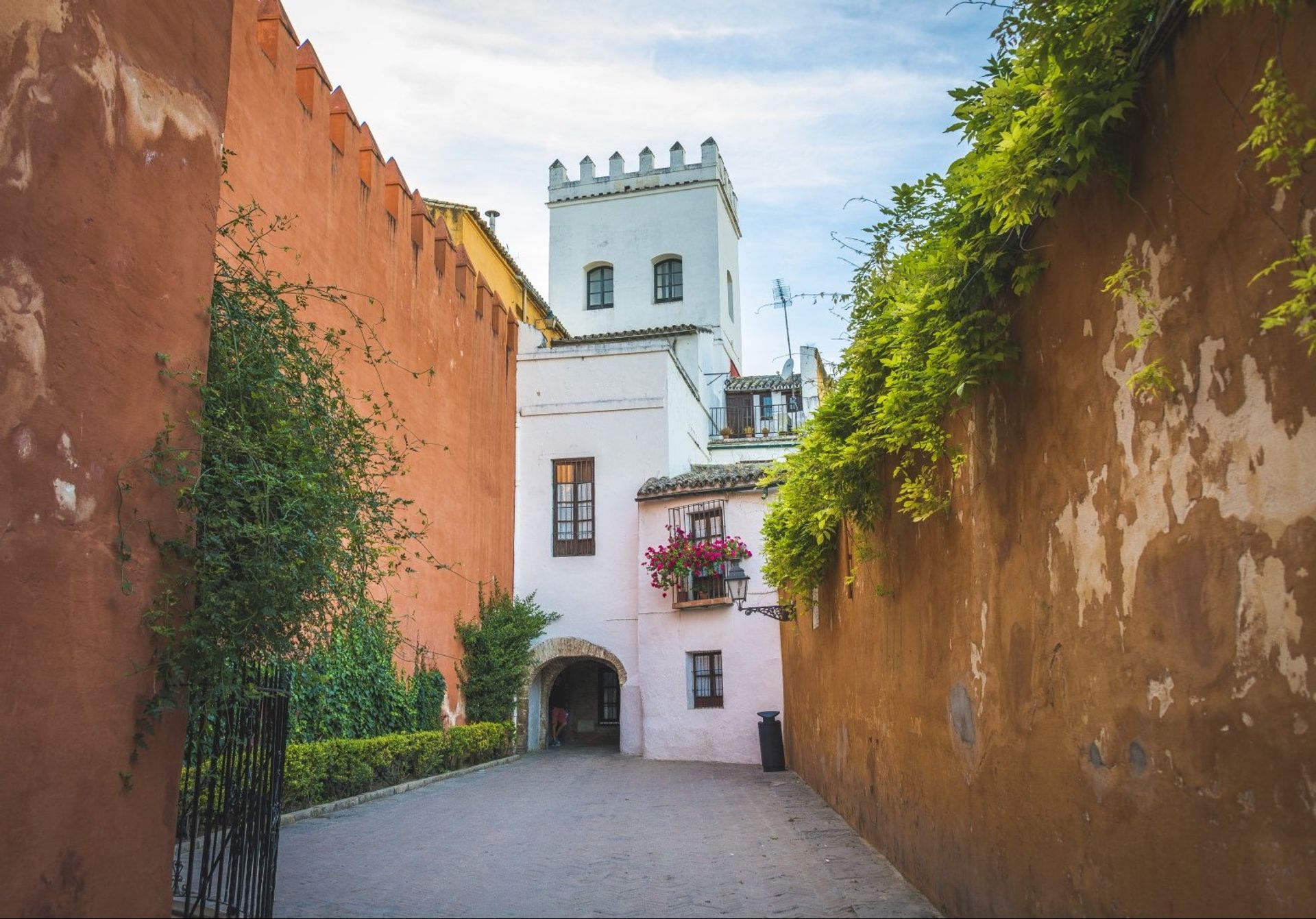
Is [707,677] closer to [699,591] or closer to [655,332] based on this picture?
[699,591]

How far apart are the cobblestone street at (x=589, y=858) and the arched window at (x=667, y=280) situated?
70.1 feet

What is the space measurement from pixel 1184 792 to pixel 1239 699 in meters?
0.43

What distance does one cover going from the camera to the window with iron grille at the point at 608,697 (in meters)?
25.8

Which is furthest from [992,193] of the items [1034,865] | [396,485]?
[396,485]

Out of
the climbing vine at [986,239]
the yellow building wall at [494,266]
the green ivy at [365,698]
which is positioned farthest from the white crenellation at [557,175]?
the climbing vine at [986,239]

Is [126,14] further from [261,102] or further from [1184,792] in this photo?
[261,102]

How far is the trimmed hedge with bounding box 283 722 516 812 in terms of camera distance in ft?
37.7

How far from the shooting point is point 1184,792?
302 centimetres

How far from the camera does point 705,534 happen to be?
21.2 metres

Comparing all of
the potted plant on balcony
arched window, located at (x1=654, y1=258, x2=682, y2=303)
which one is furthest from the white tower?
the potted plant on balcony

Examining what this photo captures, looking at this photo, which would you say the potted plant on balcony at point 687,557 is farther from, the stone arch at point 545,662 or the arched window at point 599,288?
the arched window at point 599,288

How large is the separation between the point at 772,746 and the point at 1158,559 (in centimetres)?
1486

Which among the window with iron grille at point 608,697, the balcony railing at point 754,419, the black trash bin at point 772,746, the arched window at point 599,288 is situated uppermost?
the arched window at point 599,288

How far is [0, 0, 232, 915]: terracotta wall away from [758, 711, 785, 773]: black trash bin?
1356 centimetres
